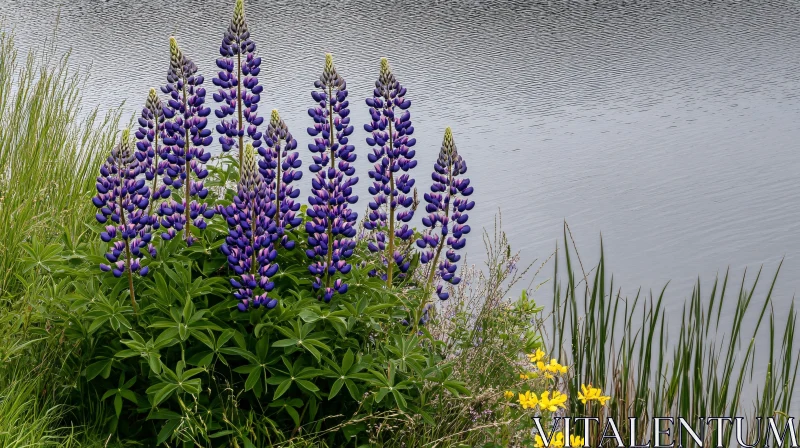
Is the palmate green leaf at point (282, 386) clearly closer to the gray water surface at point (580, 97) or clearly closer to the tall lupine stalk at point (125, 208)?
the tall lupine stalk at point (125, 208)

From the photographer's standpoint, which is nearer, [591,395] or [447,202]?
[447,202]

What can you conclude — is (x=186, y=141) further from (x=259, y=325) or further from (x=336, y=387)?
(x=336, y=387)

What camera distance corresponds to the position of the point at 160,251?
3.45 m

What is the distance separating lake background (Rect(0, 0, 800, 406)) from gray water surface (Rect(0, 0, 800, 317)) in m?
0.03

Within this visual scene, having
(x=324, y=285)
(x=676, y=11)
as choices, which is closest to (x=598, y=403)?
A: (x=324, y=285)

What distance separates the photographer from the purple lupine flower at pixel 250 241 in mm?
3129

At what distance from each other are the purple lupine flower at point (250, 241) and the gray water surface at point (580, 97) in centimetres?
409

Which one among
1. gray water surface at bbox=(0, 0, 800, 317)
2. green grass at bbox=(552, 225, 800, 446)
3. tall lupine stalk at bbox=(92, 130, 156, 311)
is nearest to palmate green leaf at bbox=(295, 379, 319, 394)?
tall lupine stalk at bbox=(92, 130, 156, 311)

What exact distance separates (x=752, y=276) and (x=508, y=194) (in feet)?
8.21

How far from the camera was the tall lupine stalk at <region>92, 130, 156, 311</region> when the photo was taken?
3248 millimetres

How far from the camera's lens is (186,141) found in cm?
358

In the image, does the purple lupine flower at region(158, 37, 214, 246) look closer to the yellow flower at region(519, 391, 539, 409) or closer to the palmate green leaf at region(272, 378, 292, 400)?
the palmate green leaf at region(272, 378, 292, 400)

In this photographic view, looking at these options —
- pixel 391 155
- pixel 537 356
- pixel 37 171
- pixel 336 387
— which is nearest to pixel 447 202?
pixel 391 155

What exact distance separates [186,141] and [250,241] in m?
0.63
